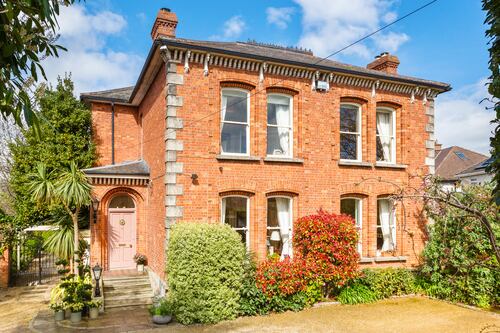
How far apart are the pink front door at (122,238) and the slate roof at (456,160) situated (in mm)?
30162

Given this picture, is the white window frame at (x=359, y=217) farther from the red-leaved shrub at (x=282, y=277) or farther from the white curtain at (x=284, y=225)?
the red-leaved shrub at (x=282, y=277)

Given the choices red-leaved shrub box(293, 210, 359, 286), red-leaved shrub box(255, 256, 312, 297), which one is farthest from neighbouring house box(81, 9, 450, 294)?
red-leaved shrub box(255, 256, 312, 297)

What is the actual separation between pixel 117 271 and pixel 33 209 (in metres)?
5.78

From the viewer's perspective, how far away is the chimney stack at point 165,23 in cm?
1300

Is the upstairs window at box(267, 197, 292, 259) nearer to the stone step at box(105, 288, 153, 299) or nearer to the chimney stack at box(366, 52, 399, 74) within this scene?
the stone step at box(105, 288, 153, 299)

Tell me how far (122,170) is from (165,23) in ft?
17.4

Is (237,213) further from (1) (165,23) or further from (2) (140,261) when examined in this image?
(1) (165,23)

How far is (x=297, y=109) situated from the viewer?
504 inches

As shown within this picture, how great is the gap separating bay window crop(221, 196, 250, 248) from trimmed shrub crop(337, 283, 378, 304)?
3297 mm

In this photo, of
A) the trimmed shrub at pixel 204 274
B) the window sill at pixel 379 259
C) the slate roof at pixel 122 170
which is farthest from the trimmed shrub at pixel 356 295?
the slate roof at pixel 122 170

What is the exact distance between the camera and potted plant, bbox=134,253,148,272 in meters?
13.2

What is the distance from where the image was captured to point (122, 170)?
13.6 metres

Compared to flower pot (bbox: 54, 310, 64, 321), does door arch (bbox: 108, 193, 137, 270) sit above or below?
above

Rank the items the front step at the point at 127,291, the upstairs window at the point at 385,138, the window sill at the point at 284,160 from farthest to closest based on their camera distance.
→ the upstairs window at the point at 385,138, the window sill at the point at 284,160, the front step at the point at 127,291
